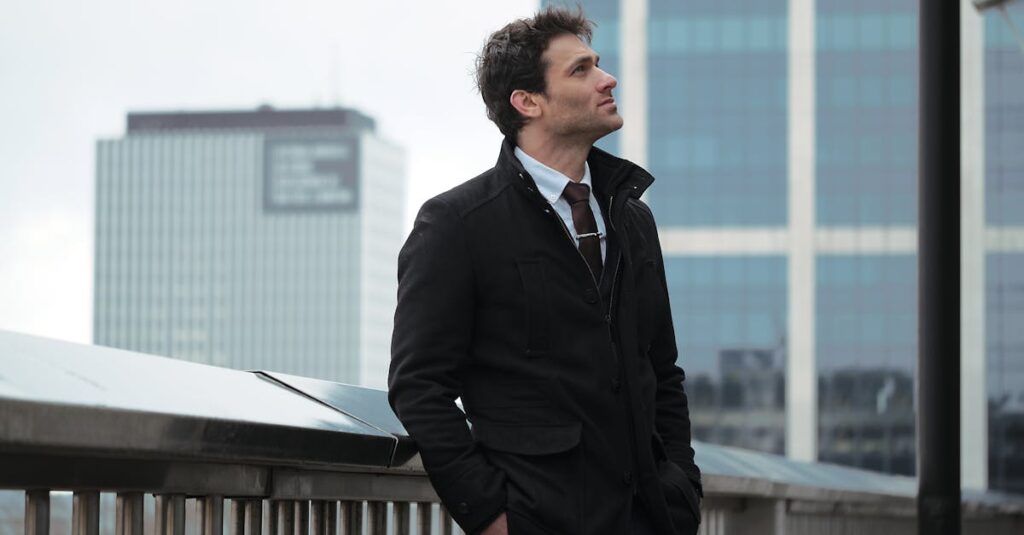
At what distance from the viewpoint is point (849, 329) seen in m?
77.6

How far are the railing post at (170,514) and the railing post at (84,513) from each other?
23 centimetres

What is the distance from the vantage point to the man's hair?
3.43 meters

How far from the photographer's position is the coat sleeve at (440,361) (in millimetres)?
2936

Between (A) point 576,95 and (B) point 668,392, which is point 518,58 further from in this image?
(B) point 668,392

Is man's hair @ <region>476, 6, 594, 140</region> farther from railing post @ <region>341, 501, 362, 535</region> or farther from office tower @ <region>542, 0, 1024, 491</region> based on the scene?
office tower @ <region>542, 0, 1024, 491</region>

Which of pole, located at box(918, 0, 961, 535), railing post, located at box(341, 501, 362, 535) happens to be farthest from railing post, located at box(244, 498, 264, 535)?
pole, located at box(918, 0, 961, 535)

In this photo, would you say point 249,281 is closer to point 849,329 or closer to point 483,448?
point 849,329

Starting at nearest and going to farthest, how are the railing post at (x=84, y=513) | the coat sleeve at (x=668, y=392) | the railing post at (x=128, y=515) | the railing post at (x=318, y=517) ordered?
the railing post at (x=84, y=513) → the railing post at (x=128, y=515) → the railing post at (x=318, y=517) → the coat sleeve at (x=668, y=392)

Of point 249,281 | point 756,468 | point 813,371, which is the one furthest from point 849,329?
point 249,281

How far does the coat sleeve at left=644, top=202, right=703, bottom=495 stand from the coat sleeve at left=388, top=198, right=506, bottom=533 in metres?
0.47

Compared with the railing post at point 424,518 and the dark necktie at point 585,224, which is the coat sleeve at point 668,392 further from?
the railing post at point 424,518

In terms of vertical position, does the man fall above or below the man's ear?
below

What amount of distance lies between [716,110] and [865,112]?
269 inches

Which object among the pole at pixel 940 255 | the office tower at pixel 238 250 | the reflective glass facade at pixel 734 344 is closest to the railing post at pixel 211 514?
the pole at pixel 940 255
